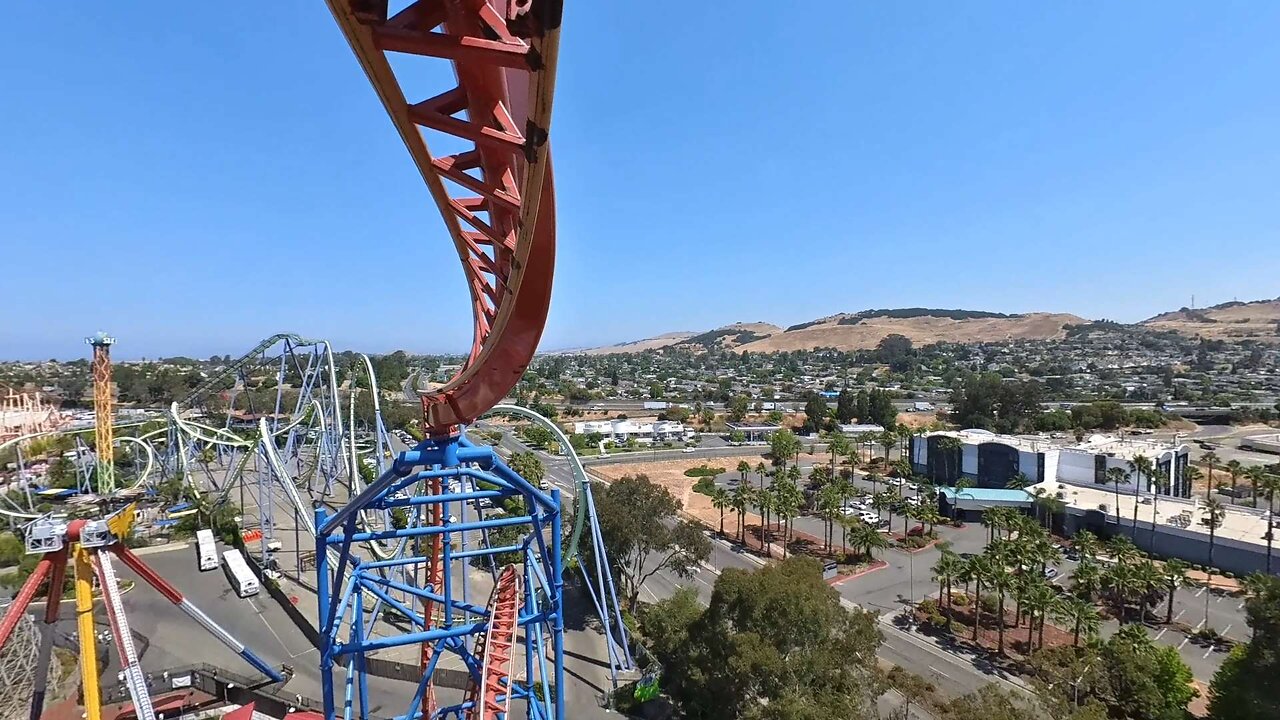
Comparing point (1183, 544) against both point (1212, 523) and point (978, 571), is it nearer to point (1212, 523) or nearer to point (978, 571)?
point (1212, 523)

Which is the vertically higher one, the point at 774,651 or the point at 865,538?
the point at 774,651

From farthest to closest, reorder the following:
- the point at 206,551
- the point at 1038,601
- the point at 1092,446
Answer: the point at 1092,446 < the point at 206,551 < the point at 1038,601

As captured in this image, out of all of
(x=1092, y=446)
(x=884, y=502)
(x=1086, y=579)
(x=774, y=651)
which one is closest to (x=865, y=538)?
(x=884, y=502)

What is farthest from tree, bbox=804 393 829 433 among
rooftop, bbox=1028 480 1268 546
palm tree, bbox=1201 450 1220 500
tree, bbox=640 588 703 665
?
tree, bbox=640 588 703 665

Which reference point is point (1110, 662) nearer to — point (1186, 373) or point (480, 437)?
point (480, 437)

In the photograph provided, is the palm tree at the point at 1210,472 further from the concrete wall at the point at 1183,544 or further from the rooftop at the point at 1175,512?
the concrete wall at the point at 1183,544

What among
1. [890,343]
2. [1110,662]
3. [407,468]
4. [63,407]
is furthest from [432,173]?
[890,343]

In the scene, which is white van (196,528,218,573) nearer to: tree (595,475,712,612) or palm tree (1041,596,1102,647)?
tree (595,475,712,612)

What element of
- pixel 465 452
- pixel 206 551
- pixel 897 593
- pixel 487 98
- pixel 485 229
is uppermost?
pixel 487 98
